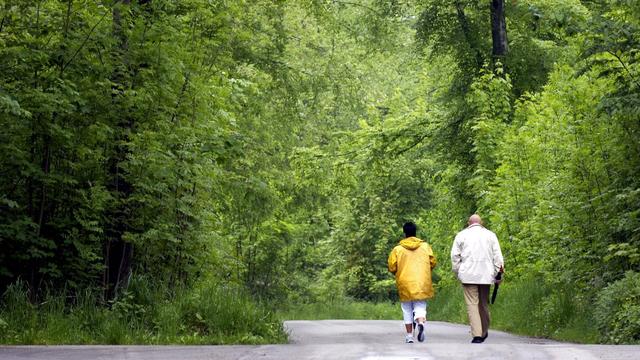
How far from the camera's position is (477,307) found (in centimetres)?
1542

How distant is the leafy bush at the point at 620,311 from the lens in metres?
14.8

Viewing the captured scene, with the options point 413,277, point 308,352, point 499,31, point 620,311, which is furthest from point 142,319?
point 499,31

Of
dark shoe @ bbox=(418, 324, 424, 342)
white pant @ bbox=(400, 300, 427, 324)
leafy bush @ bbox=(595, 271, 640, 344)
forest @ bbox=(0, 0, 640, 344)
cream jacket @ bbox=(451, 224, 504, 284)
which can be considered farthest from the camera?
white pant @ bbox=(400, 300, 427, 324)

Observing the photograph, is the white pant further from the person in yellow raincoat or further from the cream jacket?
the cream jacket

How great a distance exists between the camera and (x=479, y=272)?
15.3 meters

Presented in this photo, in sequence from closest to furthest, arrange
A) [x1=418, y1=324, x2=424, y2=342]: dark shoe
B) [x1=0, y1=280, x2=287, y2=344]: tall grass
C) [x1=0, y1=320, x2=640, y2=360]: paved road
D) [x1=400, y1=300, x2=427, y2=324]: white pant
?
1. [x1=0, y1=320, x2=640, y2=360]: paved road
2. [x1=0, y1=280, x2=287, y2=344]: tall grass
3. [x1=418, y1=324, x2=424, y2=342]: dark shoe
4. [x1=400, y1=300, x2=427, y2=324]: white pant

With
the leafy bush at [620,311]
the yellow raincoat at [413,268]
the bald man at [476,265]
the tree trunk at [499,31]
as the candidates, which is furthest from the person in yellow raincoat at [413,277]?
the tree trunk at [499,31]

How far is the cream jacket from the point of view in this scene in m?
15.3

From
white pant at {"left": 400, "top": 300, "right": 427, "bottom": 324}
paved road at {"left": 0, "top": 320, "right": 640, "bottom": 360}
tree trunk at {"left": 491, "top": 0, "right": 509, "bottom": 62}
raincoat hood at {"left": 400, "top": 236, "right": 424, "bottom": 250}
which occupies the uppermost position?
tree trunk at {"left": 491, "top": 0, "right": 509, "bottom": 62}

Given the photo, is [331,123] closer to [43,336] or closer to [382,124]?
[382,124]

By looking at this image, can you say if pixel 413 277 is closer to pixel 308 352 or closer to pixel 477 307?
pixel 477 307

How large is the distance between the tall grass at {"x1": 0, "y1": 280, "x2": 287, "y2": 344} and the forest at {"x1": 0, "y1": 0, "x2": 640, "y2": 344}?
4cm

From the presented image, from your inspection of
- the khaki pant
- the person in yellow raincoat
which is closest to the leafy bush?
the khaki pant

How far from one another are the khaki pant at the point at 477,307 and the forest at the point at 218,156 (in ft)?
5.98
